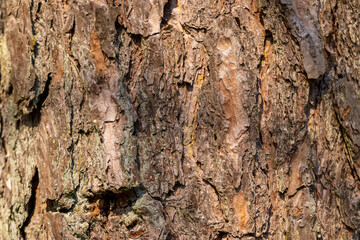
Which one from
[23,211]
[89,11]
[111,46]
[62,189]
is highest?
[89,11]

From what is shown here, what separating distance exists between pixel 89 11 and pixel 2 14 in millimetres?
480

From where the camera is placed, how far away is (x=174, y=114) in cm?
134

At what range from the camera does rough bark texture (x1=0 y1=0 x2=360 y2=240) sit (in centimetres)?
129

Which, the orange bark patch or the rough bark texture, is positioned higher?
the rough bark texture

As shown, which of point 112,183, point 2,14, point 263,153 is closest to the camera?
point 112,183

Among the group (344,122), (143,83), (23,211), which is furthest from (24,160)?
(344,122)

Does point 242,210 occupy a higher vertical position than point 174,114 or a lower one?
lower

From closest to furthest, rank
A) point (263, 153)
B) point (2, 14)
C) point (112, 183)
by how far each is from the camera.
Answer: point (112, 183) → point (263, 153) → point (2, 14)

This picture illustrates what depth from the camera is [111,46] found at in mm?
1274

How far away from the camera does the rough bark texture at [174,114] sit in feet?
4.24

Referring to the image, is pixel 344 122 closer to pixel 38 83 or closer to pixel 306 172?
pixel 306 172

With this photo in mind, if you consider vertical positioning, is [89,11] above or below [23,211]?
above

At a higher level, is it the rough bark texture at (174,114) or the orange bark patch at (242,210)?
the rough bark texture at (174,114)

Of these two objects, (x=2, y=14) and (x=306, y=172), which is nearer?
(x=306, y=172)
